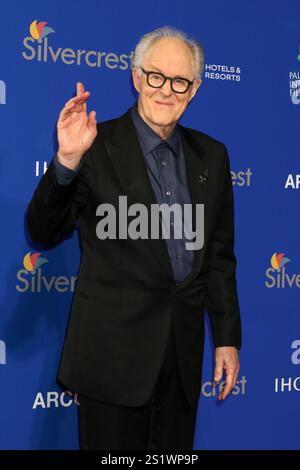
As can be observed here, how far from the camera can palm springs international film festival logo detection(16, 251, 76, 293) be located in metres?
2.33

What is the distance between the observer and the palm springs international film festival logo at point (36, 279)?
233cm

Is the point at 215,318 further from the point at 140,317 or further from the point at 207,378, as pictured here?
the point at 207,378

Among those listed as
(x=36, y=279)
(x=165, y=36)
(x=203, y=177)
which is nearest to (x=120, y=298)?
(x=203, y=177)

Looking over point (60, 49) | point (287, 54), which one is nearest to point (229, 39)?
point (287, 54)

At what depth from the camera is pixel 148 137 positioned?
186cm

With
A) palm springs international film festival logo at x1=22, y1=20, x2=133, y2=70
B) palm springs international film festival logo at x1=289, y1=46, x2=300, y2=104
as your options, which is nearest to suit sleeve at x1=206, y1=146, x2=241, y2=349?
palm springs international film festival logo at x1=22, y1=20, x2=133, y2=70

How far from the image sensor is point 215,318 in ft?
6.75

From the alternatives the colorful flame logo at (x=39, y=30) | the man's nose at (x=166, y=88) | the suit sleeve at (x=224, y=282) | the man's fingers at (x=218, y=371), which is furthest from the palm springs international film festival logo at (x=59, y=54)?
the man's fingers at (x=218, y=371)

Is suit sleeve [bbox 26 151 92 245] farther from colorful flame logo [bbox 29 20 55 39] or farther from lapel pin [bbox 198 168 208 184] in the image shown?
colorful flame logo [bbox 29 20 55 39]

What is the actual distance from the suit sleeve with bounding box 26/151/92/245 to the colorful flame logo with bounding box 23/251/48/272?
64 cm

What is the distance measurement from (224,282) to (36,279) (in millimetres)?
841

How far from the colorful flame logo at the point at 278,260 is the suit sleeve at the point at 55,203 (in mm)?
1311

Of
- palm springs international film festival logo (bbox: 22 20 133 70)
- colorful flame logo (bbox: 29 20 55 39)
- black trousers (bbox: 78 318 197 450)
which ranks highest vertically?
colorful flame logo (bbox: 29 20 55 39)

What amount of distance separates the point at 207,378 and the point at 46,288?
94 centimetres
